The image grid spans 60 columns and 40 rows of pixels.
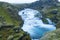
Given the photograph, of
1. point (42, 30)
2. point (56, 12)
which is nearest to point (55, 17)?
point (56, 12)

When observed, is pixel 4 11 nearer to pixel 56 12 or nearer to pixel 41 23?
pixel 41 23

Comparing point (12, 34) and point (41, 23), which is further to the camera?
point (41, 23)

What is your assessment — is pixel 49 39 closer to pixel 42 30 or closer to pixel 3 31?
pixel 3 31

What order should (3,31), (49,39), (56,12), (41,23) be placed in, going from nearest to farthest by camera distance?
(49,39)
(3,31)
(41,23)
(56,12)

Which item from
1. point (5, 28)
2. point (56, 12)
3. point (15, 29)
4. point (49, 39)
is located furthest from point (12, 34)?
point (56, 12)

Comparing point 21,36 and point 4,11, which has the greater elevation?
point 4,11

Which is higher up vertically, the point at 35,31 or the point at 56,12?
the point at 56,12

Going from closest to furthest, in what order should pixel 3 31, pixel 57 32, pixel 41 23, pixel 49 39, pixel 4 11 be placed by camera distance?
pixel 49 39, pixel 57 32, pixel 3 31, pixel 41 23, pixel 4 11

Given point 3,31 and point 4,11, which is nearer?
point 3,31

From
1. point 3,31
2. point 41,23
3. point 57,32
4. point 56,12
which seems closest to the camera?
point 57,32
